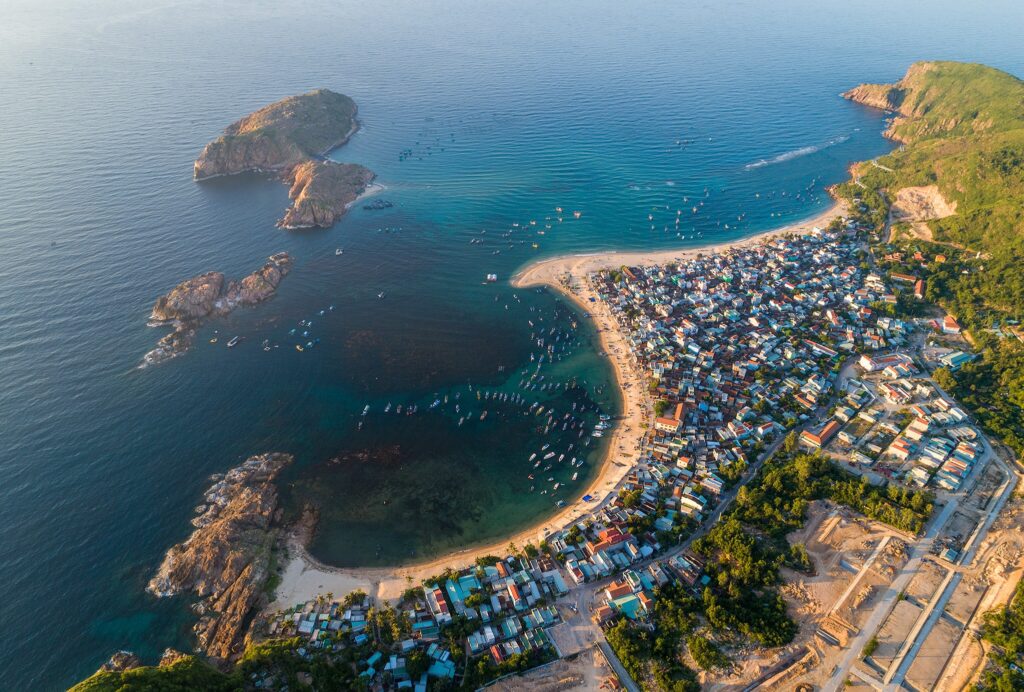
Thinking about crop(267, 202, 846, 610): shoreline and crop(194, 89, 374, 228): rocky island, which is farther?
crop(194, 89, 374, 228): rocky island

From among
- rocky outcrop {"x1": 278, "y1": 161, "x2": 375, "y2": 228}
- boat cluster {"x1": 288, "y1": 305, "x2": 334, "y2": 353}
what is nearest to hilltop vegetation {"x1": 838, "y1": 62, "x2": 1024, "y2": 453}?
boat cluster {"x1": 288, "y1": 305, "x2": 334, "y2": 353}

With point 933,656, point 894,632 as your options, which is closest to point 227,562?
point 894,632

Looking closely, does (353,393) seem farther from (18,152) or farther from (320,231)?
(18,152)

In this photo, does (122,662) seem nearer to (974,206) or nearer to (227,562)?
(227,562)

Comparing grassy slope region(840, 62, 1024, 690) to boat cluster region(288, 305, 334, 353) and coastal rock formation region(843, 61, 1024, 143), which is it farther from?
boat cluster region(288, 305, 334, 353)

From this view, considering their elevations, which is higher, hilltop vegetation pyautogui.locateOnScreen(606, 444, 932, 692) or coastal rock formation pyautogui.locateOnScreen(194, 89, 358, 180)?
coastal rock formation pyautogui.locateOnScreen(194, 89, 358, 180)

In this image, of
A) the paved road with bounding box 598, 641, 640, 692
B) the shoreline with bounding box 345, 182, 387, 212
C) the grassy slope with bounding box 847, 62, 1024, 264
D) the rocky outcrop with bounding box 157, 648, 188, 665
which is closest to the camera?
the paved road with bounding box 598, 641, 640, 692
